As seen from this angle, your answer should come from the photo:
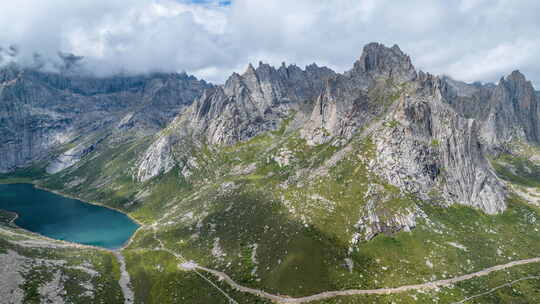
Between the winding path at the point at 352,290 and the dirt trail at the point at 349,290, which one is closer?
the dirt trail at the point at 349,290

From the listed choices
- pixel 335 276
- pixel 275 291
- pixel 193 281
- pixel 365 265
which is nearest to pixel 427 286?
pixel 365 265

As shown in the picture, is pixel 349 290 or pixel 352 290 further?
pixel 349 290

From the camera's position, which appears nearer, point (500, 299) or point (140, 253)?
point (500, 299)

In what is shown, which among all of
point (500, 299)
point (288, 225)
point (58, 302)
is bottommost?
point (500, 299)

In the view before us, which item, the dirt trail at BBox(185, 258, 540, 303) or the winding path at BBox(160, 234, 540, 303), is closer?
the dirt trail at BBox(185, 258, 540, 303)

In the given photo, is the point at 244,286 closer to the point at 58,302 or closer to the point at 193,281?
the point at 193,281

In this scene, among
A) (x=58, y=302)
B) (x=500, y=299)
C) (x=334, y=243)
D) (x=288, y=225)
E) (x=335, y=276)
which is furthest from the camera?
(x=288, y=225)

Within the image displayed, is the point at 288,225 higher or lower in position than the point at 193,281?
higher

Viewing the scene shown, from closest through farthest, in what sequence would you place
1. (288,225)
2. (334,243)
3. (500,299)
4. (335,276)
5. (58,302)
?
(58,302) → (500,299) → (335,276) → (334,243) → (288,225)

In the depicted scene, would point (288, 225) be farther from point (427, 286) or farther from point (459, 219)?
point (459, 219)
